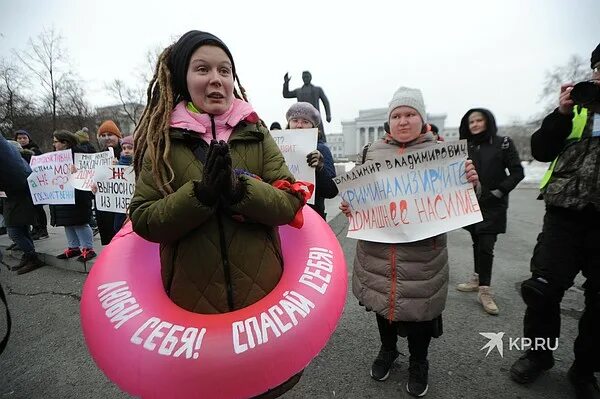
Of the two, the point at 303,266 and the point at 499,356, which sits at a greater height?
the point at 303,266

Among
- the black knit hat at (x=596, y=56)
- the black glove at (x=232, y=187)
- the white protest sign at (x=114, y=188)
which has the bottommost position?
the white protest sign at (x=114, y=188)

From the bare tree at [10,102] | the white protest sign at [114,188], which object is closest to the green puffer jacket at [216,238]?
the white protest sign at [114,188]

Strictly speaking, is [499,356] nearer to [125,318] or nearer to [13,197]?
[125,318]

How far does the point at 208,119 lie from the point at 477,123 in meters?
2.93

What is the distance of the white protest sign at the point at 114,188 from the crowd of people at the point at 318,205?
1.38 meters

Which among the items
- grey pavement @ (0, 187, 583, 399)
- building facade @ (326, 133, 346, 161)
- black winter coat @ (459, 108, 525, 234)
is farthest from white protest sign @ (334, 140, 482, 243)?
building facade @ (326, 133, 346, 161)

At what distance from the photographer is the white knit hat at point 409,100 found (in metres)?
1.92

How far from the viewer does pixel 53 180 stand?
4320 millimetres


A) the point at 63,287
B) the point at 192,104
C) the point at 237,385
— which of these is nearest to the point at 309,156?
the point at 192,104

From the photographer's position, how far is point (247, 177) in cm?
113

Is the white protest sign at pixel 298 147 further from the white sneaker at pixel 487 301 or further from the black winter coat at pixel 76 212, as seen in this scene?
the black winter coat at pixel 76 212

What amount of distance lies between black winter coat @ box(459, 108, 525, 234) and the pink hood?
→ 9.04 ft

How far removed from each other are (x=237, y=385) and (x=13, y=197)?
5163mm

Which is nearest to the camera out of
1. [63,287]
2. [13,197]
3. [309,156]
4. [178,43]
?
[178,43]
